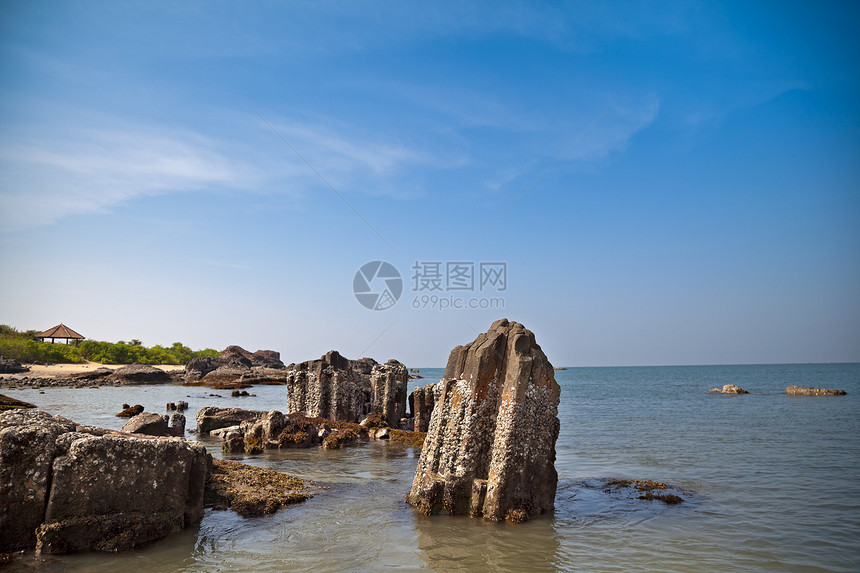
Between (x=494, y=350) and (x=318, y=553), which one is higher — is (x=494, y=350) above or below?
above

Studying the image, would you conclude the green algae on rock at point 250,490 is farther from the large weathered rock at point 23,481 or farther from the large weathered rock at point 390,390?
the large weathered rock at point 390,390

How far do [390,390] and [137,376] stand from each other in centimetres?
6553

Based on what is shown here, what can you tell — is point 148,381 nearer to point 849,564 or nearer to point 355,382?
point 355,382

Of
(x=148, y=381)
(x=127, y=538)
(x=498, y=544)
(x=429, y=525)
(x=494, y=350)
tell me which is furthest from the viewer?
(x=148, y=381)

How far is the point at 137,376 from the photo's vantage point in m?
79.6

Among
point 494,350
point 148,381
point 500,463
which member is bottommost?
point 148,381

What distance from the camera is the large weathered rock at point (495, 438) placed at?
11.7 m

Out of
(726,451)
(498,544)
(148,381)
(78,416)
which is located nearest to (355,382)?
(78,416)

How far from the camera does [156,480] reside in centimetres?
930

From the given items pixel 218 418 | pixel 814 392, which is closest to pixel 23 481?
pixel 218 418

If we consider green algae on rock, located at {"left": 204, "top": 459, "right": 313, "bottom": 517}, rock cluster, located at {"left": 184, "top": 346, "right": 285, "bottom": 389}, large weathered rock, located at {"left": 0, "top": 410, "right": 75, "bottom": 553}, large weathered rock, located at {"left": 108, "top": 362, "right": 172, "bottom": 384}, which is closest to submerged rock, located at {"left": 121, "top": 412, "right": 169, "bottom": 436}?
green algae on rock, located at {"left": 204, "top": 459, "right": 313, "bottom": 517}

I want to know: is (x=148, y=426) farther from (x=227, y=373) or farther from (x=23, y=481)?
(x=227, y=373)

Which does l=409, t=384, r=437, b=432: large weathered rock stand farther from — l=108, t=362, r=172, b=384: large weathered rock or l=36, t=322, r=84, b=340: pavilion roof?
l=36, t=322, r=84, b=340: pavilion roof

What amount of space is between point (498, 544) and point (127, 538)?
6.57 metres
